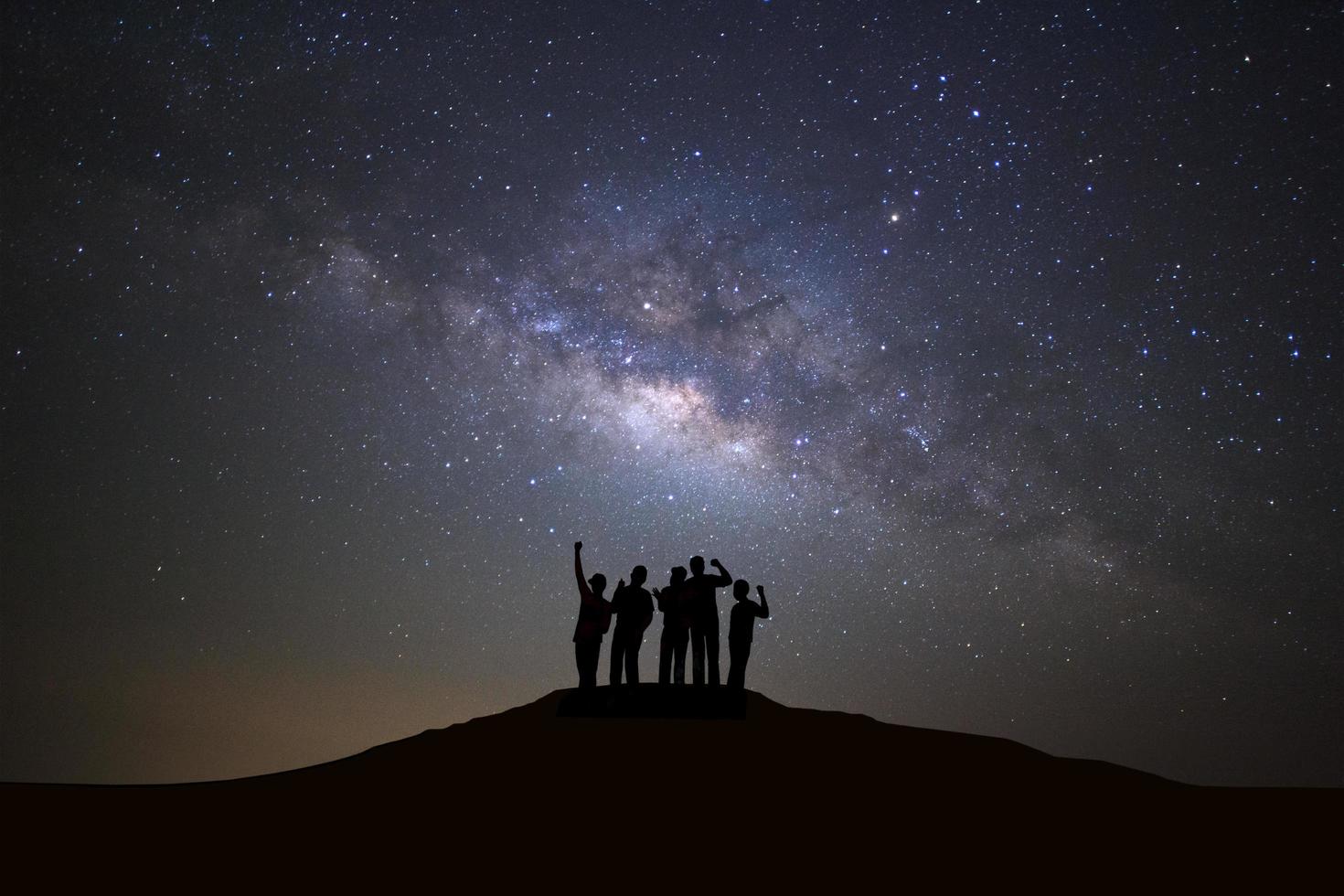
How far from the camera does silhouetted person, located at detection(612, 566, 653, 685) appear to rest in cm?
1195

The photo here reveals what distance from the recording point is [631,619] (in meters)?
12.0

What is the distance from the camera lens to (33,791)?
1098 cm

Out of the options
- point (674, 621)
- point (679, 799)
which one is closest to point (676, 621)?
point (674, 621)

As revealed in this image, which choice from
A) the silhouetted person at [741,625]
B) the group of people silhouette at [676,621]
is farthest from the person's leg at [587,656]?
the silhouetted person at [741,625]

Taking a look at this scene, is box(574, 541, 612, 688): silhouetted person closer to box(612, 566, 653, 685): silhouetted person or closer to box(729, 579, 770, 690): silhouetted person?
box(612, 566, 653, 685): silhouetted person

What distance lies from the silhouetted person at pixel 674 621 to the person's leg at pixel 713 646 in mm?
282

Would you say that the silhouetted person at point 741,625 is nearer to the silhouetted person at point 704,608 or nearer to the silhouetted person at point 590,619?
the silhouetted person at point 704,608

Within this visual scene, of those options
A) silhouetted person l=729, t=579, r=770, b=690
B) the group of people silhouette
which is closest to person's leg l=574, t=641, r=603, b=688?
the group of people silhouette

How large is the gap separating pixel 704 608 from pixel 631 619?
1020 mm

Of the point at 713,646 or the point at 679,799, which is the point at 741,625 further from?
the point at 679,799

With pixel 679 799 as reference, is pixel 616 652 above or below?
above

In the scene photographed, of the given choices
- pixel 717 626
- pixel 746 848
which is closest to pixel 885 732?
pixel 717 626

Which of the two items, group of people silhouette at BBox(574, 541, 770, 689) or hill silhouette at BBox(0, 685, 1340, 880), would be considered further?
group of people silhouette at BBox(574, 541, 770, 689)

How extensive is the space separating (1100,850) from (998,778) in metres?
2.04
